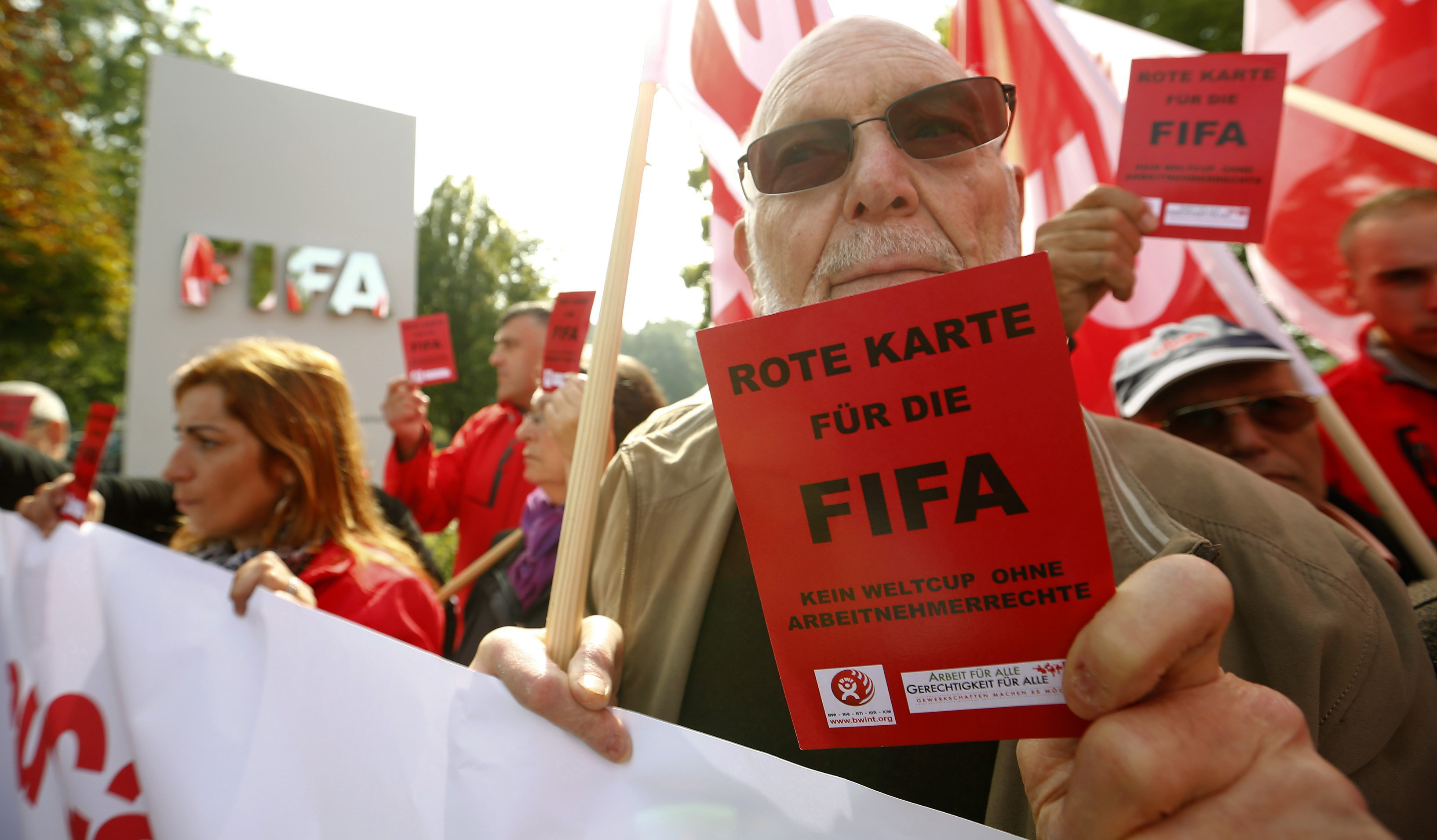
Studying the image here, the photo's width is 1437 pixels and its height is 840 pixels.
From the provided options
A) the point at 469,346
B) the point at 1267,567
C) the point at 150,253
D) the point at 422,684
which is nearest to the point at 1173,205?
the point at 1267,567

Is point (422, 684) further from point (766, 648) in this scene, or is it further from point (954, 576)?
point (954, 576)

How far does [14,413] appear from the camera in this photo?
13.4 ft

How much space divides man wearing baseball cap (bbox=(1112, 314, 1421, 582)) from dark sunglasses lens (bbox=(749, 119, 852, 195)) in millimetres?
1162

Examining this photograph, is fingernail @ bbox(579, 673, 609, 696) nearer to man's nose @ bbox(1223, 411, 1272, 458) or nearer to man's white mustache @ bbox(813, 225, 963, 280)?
man's white mustache @ bbox(813, 225, 963, 280)

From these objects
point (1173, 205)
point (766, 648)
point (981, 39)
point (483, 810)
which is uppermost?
point (981, 39)

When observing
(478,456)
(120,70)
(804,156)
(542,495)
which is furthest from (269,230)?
(120,70)

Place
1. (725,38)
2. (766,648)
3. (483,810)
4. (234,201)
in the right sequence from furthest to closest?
(234,201), (725,38), (766,648), (483,810)

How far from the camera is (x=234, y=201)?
757 cm

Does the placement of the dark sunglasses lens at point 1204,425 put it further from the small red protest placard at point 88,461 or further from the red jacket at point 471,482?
the small red protest placard at point 88,461

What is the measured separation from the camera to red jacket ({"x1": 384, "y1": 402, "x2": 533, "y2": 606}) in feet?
9.99

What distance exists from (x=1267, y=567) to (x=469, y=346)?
349 cm

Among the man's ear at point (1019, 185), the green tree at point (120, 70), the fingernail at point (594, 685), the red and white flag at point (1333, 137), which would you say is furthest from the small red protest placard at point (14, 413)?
the green tree at point (120, 70)

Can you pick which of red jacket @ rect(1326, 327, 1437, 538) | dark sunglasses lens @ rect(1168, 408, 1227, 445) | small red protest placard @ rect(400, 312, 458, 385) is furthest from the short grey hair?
red jacket @ rect(1326, 327, 1437, 538)

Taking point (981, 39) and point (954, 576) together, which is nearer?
point (954, 576)
